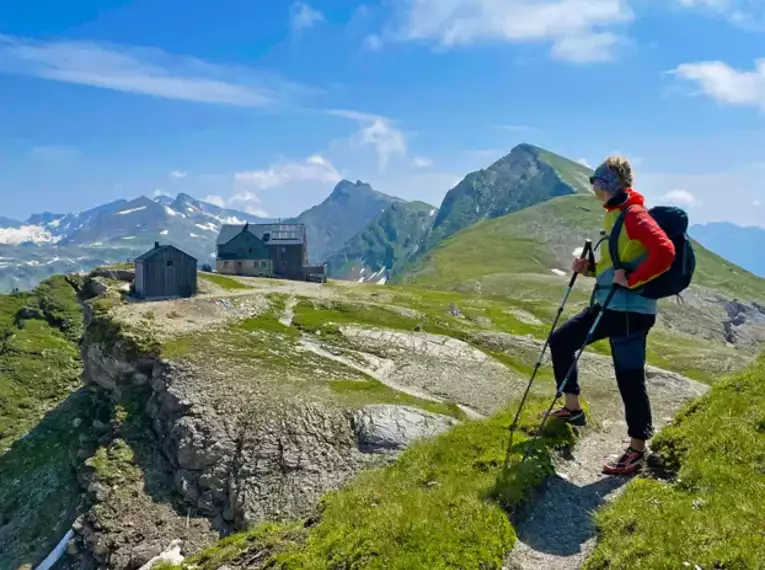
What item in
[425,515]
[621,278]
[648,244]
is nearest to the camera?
[425,515]

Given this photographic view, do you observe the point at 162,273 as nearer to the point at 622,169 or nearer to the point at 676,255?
the point at 622,169

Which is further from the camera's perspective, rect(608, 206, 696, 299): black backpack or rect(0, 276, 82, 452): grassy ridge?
rect(0, 276, 82, 452): grassy ridge

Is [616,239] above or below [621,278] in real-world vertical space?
above

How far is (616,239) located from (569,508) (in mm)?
5540

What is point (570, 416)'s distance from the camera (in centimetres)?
1445

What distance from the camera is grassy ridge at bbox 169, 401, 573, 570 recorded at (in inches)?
385

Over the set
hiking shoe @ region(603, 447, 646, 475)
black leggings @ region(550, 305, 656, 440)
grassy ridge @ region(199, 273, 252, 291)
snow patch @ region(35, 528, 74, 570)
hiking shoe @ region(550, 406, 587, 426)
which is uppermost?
black leggings @ region(550, 305, 656, 440)

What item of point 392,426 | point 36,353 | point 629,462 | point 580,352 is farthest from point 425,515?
point 36,353

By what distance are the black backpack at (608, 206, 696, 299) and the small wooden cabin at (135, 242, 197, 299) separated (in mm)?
67794

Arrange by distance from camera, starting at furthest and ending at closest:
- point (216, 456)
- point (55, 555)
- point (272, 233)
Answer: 1. point (272, 233)
2. point (55, 555)
3. point (216, 456)

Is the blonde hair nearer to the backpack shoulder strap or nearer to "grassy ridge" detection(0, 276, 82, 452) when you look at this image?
Result: the backpack shoulder strap

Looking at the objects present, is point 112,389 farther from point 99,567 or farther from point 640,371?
point 640,371


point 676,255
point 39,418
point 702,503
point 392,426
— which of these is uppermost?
point 676,255

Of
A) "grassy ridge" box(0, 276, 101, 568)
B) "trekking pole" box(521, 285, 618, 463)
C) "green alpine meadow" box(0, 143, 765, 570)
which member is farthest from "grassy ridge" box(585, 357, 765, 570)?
"grassy ridge" box(0, 276, 101, 568)
